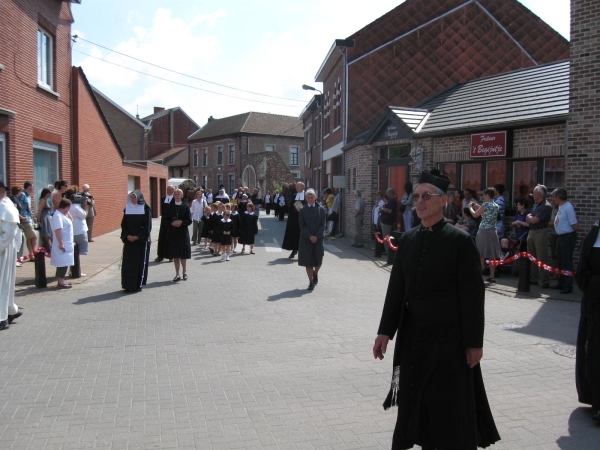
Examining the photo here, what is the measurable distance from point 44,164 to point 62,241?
7620 mm

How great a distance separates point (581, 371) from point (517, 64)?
2187 cm

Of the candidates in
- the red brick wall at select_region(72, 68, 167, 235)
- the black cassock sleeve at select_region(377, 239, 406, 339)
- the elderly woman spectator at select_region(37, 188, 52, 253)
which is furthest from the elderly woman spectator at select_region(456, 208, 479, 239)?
the red brick wall at select_region(72, 68, 167, 235)

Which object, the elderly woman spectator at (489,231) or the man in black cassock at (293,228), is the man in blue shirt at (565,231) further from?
the man in black cassock at (293,228)

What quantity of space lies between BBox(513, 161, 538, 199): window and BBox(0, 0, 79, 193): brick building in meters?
11.8

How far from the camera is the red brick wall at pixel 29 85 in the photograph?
1420 cm

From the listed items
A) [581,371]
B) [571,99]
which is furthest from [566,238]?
[581,371]

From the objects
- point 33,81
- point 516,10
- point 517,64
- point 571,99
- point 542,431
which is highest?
point 516,10

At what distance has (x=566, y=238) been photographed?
414 inches

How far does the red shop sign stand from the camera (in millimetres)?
13587

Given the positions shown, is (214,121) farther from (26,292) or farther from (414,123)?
(26,292)

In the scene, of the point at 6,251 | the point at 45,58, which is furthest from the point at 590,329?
the point at 45,58

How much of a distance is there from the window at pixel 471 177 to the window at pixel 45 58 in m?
11.9

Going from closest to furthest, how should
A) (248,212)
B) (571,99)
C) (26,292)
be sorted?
(26,292) → (571,99) → (248,212)

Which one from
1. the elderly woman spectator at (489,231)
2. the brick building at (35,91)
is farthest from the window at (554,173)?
the brick building at (35,91)
